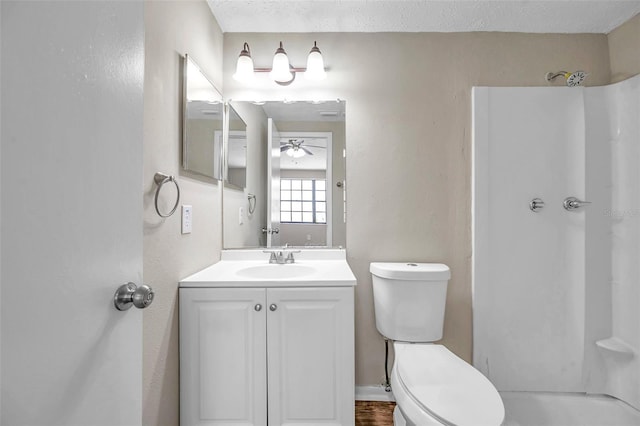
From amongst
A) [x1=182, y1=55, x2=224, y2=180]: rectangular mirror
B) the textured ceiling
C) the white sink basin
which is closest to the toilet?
the white sink basin

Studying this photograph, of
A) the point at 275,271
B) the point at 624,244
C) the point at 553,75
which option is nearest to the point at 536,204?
the point at 624,244

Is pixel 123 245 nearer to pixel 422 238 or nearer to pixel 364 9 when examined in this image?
pixel 422 238

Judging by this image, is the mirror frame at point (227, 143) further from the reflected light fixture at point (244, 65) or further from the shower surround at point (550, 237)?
the shower surround at point (550, 237)

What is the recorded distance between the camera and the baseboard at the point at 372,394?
1.70m

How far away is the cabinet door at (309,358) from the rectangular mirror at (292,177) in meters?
0.58

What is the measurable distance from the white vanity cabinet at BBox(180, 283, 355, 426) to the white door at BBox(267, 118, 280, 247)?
0.58 metres

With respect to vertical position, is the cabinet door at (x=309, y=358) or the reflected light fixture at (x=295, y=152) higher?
the reflected light fixture at (x=295, y=152)

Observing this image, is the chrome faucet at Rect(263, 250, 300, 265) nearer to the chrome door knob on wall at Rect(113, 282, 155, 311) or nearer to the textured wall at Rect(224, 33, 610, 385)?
the textured wall at Rect(224, 33, 610, 385)

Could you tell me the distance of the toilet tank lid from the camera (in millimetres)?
1496

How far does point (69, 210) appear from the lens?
47 cm

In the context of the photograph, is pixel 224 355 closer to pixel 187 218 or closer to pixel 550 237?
pixel 187 218

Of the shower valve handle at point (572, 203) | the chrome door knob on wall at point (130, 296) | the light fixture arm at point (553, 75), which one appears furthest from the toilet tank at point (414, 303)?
the light fixture arm at point (553, 75)

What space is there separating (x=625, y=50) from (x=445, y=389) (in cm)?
209

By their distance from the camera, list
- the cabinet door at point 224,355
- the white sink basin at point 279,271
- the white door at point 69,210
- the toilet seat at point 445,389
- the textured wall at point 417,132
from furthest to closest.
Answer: the textured wall at point 417,132
the white sink basin at point 279,271
the cabinet door at point 224,355
the toilet seat at point 445,389
the white door at point 69,210
